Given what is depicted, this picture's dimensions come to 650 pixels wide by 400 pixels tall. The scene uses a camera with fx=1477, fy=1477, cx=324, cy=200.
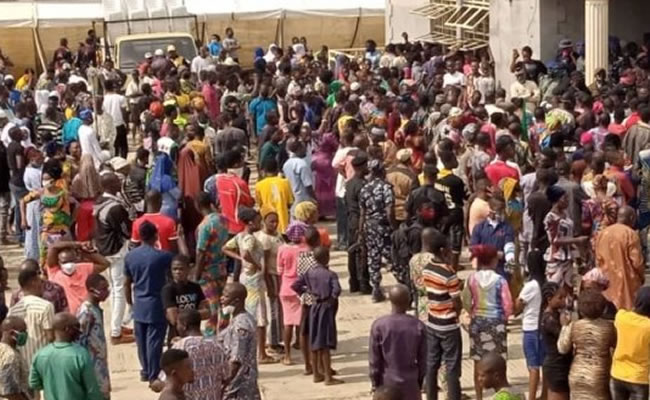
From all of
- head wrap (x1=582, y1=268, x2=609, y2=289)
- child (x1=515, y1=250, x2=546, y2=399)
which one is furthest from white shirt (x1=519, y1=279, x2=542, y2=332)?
head wrap (x1=582, y1=268, x2=609, y2=289)

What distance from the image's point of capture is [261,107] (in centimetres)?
2139

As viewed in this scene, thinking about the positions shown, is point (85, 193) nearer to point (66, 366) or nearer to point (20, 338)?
point (20, 338)

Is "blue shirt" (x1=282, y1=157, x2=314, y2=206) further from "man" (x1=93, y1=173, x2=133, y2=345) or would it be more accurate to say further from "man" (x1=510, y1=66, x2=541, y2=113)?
"man" (x1=510, y1=66, x2=541, y2=113)

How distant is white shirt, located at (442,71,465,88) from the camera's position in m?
23.1

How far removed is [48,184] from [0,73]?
1474cm

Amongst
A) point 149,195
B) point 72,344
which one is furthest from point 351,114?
→ point 72,344

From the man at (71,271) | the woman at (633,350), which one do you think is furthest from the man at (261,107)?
the woman at (633,350)

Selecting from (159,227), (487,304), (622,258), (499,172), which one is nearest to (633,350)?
→ (487,304)

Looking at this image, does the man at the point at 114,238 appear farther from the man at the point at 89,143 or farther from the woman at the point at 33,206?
the man at the point at 89,143

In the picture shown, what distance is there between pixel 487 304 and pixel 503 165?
3.81 m

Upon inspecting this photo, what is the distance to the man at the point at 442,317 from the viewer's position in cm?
1180

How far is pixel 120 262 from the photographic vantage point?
569 inches

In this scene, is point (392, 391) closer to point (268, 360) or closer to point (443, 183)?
point (268, 360)

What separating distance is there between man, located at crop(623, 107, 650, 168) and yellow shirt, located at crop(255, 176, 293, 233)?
3.85 m
